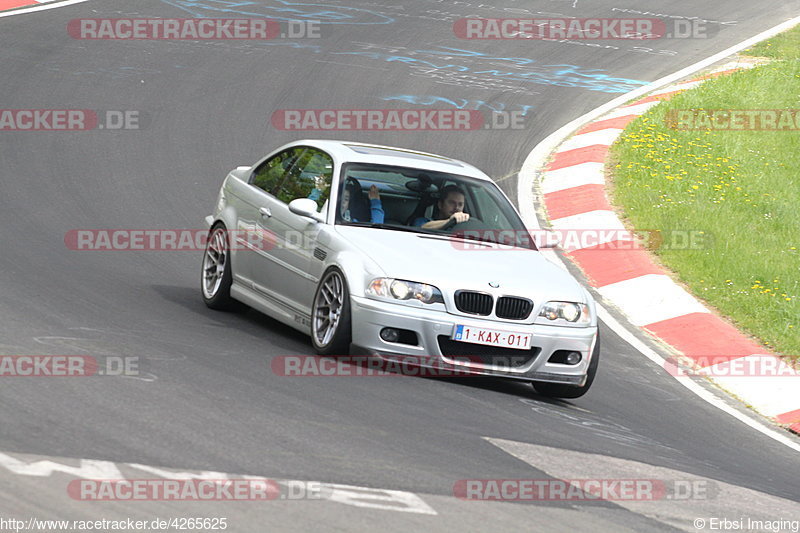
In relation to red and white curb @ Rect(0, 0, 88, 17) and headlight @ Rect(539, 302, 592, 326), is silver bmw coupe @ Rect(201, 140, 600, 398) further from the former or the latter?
red and white curb @ Rect(0, 0, 88, 17)

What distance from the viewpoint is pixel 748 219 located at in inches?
543

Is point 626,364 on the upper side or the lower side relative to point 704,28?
lower

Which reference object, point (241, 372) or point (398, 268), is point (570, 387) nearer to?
point (398, 268)

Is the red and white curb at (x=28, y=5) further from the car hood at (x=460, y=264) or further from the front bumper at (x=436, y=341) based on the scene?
the front bumper at (x=436, y=341)

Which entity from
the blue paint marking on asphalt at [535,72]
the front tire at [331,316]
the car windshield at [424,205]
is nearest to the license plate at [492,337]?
the front tire at [331,316]

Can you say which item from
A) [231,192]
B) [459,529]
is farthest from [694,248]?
[459,529]

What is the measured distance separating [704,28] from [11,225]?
14964mm

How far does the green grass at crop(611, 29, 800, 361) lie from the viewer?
38.9 feet

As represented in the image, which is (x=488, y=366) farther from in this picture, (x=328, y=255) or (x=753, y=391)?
(x=753, y=391)

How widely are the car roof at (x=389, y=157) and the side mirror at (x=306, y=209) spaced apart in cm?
58

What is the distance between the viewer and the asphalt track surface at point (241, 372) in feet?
18.7

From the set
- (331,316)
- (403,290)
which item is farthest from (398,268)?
(331,316)

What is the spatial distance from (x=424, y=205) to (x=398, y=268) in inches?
50.3

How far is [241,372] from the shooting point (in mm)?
7648
